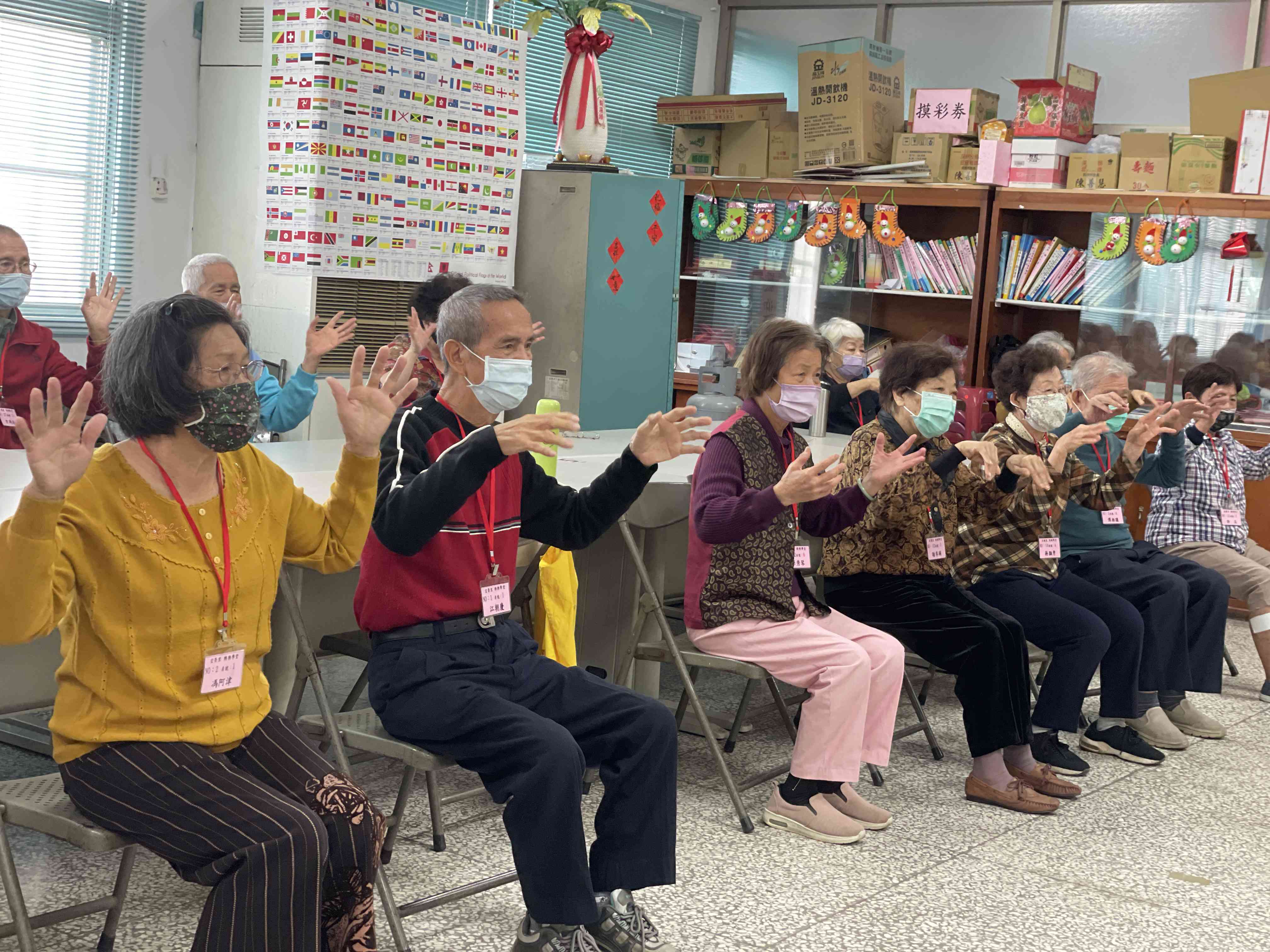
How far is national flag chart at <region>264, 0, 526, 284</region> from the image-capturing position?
5375mm

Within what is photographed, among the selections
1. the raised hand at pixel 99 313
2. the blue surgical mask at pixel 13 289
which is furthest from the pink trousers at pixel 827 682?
the blue surgical mask at pixel 13 289

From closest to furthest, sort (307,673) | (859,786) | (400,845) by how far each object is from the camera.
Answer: (307,673) → (400,845) → (859,786)

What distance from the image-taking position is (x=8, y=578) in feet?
5.71

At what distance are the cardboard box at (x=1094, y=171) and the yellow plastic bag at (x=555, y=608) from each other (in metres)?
4.59

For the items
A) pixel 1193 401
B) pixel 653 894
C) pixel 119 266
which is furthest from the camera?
pixel 119 266

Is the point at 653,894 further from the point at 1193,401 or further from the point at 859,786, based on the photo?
the point at 1193,401

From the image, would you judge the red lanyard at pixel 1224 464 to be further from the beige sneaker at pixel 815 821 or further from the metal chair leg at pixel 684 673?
the metal chair leg at pixel 684 673

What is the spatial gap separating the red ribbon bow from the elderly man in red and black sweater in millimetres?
3686

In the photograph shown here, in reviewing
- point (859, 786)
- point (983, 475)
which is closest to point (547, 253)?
point (983, 475)

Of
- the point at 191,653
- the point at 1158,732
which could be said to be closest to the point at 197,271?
the point at 191,653

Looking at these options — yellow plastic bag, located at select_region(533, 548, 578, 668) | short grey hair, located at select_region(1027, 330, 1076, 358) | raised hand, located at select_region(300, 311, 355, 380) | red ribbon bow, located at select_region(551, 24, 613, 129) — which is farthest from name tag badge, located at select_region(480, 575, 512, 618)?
red ribbon bow, located at select_region(551, 24, 613, 129)

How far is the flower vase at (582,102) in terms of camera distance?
602 cm

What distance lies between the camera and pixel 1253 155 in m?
6.06

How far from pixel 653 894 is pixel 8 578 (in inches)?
64.3
